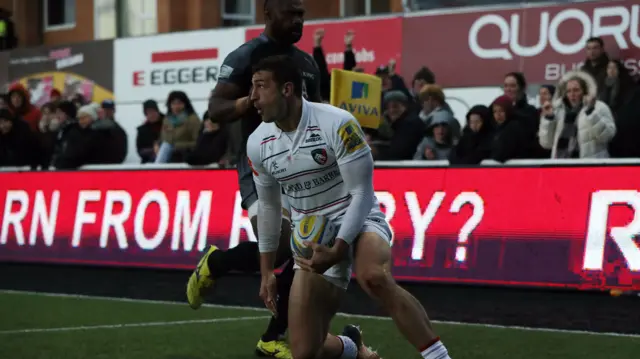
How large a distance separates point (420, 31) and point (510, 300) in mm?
6018

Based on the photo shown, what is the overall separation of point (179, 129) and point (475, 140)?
470 centimetres

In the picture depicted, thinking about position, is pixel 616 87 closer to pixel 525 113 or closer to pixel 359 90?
pixel 525 113

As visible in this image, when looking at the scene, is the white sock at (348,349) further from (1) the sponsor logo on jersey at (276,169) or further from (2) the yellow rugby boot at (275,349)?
(1) the sponsor logo on jersey at (276,169)

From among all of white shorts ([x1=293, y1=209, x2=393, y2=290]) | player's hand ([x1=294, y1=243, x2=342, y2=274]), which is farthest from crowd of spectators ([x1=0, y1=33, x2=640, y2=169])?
player's hand ([x1=294, y1=243, x2=342, y2=274])

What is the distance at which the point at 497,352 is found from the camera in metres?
8.55

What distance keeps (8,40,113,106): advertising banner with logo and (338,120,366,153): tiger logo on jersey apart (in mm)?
14870

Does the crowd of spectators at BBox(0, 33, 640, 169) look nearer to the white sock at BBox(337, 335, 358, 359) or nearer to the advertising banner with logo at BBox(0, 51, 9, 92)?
the white sock at BBox(337, 335, 358, 359)

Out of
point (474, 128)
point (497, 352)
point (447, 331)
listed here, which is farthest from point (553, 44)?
point (497, 352)

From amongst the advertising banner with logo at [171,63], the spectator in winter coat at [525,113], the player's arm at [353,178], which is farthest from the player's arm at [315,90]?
the advertising banner with logo at [171,63]

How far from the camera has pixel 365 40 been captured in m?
17.0

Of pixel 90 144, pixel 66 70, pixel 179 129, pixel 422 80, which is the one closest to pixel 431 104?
pixel 422 80

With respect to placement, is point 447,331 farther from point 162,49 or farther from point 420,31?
point 162,49

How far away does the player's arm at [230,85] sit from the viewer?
7.73 m

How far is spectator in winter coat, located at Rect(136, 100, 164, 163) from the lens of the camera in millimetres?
17516
